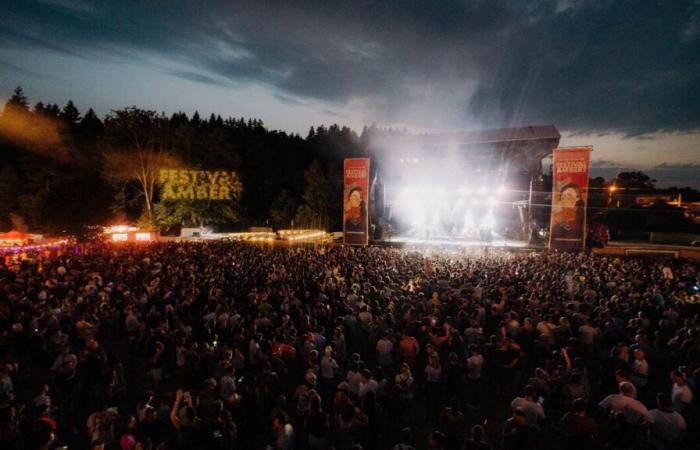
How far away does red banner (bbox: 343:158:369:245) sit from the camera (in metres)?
24.0

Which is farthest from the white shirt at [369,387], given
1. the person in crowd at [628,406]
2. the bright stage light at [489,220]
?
the bright stage light at [489,220]

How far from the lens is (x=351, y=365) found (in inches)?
238

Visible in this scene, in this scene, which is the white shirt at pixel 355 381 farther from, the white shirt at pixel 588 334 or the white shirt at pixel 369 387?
the white shirt at pixel 588 334

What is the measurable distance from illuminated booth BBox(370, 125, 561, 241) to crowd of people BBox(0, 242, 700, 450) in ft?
A: 38.6

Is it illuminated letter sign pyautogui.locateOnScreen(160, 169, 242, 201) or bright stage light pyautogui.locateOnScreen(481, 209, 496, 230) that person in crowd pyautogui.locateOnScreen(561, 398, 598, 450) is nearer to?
bright stage light pyautogui.locateOnScreen(481, 209, 496, 230)

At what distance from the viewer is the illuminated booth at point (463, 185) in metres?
22.9

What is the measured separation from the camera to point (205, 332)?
26.7 feet

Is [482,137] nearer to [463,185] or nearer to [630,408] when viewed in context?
[463,185]

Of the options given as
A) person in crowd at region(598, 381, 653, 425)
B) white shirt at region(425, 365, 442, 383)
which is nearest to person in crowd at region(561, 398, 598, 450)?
person in crowd at region(598, 381, 653, 425)

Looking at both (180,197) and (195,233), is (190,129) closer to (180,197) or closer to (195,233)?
(180,197)

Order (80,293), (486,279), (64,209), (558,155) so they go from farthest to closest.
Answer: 1. (64,209)
2. (558,155)
3. (486,279)
4. (80,293)

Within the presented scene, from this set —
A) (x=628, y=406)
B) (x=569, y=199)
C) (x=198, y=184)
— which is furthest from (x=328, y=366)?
(x=198, y=184)

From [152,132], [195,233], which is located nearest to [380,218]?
[195,233]

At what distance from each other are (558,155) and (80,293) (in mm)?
19772
